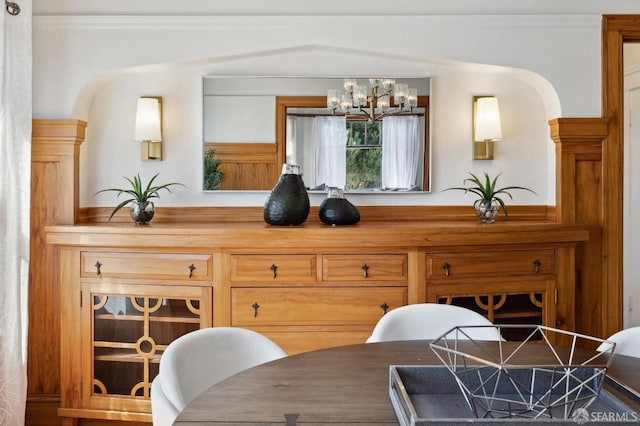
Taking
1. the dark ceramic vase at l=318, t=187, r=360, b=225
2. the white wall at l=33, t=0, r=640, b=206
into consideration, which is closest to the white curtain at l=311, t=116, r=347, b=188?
the white wall at l=33, t=0, r=640, b=206

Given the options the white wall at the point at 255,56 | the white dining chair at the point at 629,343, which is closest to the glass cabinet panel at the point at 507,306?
the white wall at the point at 255,56

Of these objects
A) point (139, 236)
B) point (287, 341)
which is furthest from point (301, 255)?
point (139, 236)

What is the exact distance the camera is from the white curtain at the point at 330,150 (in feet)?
10.6

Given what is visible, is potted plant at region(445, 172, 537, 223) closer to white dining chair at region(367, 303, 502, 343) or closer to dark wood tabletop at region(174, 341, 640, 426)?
white dining chair at region(367, 303, 502, 343)

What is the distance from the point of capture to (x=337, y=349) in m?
1.66

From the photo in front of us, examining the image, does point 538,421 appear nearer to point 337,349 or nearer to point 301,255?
point 337,349

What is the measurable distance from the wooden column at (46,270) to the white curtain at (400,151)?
1607mm

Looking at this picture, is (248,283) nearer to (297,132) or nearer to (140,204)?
(140,204)

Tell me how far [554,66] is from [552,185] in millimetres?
634

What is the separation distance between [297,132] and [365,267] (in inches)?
36.2

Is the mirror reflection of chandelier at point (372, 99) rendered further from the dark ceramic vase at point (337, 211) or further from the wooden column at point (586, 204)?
the wooden column at point (586, 204)

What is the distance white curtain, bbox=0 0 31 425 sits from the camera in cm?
260

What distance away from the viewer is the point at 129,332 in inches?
111

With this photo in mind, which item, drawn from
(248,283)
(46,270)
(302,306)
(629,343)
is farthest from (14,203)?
(629,343)
